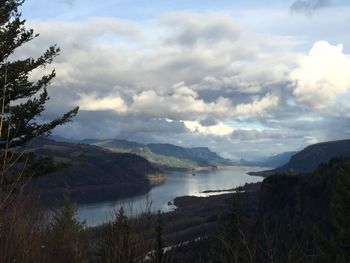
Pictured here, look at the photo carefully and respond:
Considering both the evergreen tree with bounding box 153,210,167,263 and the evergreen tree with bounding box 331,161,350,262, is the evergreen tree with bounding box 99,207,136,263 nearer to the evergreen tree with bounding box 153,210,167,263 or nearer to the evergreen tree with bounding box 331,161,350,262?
the evergreen tree with bounding box 153,210,167,263

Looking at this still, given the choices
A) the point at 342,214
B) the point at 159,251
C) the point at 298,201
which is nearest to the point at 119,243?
the point at 159,251

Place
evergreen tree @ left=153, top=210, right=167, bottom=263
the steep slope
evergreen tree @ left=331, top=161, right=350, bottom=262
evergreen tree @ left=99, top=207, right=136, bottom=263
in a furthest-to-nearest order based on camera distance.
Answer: the steep slope < evergreen tree @ left=331, top=161, right=350, bottom=262 < evergreen tree @ left=153, top=210, right=167, bottom=263 < evergreen tree @ left=99, top=207, right=136, bottom=263

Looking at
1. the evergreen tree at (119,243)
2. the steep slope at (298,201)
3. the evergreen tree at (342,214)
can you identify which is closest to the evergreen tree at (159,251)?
the evergreen tree at (119,243)

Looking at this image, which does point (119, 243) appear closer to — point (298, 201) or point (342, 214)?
point (342, 214)

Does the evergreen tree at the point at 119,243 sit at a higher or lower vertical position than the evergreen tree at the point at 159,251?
higher

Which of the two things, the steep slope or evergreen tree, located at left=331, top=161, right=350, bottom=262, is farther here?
the steep slope

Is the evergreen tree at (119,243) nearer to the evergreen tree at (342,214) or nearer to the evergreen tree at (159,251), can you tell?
the evergreen tree at (159,251)

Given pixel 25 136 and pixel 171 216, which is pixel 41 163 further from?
pixel 171 216

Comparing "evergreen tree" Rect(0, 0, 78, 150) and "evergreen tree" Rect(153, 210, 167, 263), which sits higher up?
"evergreen tree" Rect(0, 0, 78, 150)

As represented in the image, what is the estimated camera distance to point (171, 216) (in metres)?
198

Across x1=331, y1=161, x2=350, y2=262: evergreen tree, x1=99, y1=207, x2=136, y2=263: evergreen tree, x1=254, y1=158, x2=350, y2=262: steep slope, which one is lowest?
x1=254, y1=158, x2=350, y2=262: steep slope

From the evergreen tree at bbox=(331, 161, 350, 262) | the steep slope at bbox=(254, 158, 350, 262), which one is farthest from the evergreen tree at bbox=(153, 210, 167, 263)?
the steep slope at bbox=(254, 158, 350, 262)

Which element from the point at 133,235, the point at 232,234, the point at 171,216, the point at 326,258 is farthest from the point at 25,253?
the point at 171,216

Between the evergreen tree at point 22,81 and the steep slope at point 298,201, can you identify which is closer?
the evergreen tree at point 22,81
